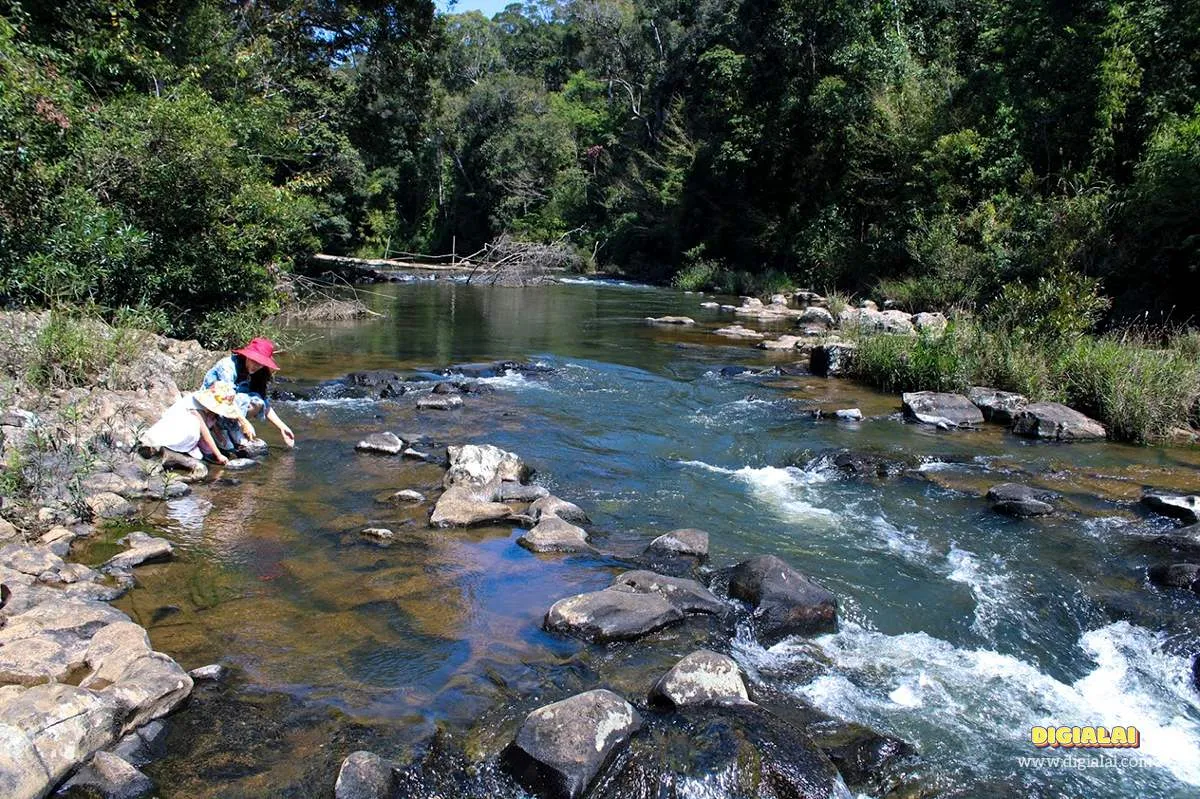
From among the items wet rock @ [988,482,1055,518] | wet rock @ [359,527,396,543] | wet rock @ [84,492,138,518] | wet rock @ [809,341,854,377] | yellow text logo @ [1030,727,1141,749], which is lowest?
yellow text logo @ [1030,727,1141,749]

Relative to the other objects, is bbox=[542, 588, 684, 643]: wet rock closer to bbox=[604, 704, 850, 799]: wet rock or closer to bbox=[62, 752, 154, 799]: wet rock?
bbox=[604, 704, 850, 799]: wet rock

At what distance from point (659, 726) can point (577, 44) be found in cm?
7026

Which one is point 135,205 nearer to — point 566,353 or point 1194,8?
point 566,353

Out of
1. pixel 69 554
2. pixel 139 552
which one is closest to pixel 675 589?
pixel 139 552

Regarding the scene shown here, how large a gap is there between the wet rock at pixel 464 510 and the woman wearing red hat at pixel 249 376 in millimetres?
2451

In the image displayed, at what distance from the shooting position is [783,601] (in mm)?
6160

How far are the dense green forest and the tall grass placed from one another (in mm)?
1203

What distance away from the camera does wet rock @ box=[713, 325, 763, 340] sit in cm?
2173

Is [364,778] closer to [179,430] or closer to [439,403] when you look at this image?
[179,430]

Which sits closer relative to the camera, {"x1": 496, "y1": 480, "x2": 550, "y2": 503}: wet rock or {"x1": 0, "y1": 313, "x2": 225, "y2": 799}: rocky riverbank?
{"x1": 0, "y1": 313, "x2": 225, "y2": 799}: rocky riverbank

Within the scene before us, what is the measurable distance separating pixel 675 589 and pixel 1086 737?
278cm

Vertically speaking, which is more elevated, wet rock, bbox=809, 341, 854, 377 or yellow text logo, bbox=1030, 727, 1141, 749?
wet rock, bbox=809, 341, 854, 377

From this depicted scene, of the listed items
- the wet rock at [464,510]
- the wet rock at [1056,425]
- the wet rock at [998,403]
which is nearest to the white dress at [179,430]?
the wet rock at [464,510]

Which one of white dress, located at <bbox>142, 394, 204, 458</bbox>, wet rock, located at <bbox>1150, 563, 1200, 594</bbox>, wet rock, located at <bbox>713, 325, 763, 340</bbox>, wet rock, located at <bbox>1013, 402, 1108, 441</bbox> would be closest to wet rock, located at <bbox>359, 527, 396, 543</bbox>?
white dress, located at <bbox>142, 394, 204, 458</bbox>
